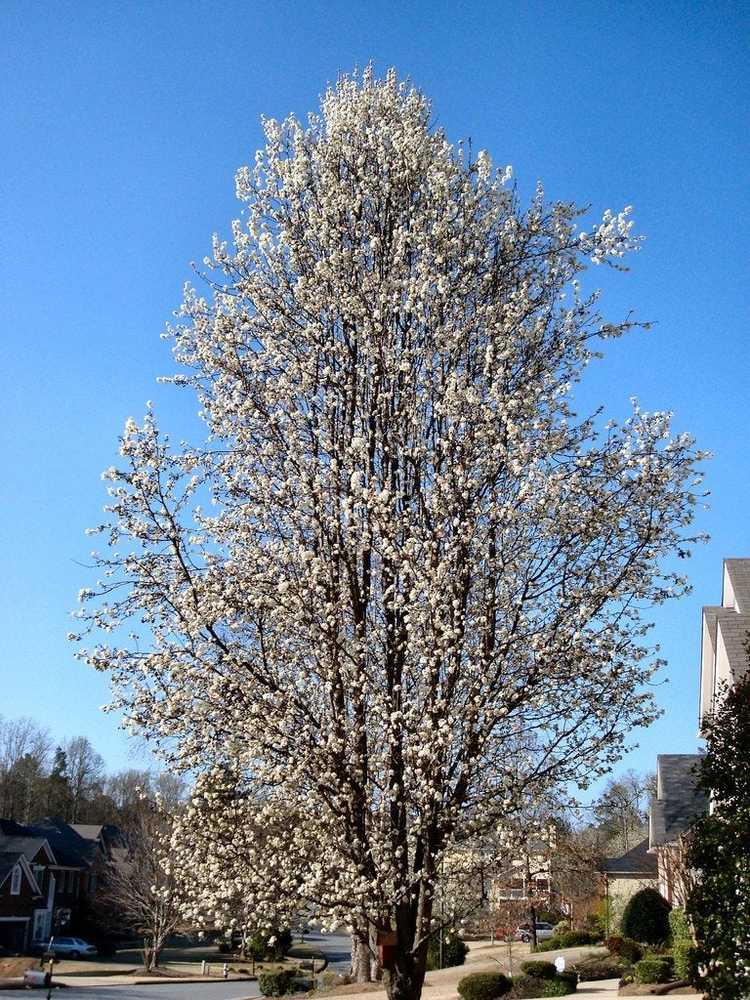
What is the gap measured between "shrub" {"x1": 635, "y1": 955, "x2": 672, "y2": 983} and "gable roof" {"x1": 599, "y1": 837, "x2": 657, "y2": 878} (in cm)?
1532

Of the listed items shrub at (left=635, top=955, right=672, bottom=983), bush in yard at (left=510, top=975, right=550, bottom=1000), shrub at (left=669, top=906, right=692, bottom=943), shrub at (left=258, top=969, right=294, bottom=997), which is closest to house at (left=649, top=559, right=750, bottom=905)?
shrub at (left=669, top=906, right=692, bottom=943)

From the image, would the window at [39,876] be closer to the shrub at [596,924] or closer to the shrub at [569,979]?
the shrub at [596,924]

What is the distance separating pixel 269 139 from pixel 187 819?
7.25m

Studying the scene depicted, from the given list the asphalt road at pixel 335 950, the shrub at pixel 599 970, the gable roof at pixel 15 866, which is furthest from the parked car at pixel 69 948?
the shrub at pixel 599 970

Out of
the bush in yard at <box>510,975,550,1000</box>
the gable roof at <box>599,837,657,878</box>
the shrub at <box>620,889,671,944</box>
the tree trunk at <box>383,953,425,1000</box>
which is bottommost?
the bush in yard at <box>510,975,550,1000</box>

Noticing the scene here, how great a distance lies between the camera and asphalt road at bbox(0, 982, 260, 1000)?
29703 millimetres

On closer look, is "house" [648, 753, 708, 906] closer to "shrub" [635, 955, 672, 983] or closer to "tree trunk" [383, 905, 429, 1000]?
"shrub" [635, 955, 672, 983]

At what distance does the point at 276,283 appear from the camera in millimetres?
9828

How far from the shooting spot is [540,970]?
88.4ft

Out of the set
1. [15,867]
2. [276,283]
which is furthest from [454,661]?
[15,867]

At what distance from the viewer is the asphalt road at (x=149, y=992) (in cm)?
2970

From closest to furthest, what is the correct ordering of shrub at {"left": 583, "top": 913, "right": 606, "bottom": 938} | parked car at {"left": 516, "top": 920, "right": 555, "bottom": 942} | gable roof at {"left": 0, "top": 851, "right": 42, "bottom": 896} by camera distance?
1. shrub at {"left": 583, "top": 913, "right": 606, "bottom": 938}
2. gable roof at {"left": 0, "top": 851, "right": 42, "bottom": 896}
3. parked car at {"left": 516, "top": 920, "right": 555, "bottom": 942}

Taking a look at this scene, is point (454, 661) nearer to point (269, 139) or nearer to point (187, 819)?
point (187, 819)

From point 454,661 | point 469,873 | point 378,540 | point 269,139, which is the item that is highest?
point 269,139
